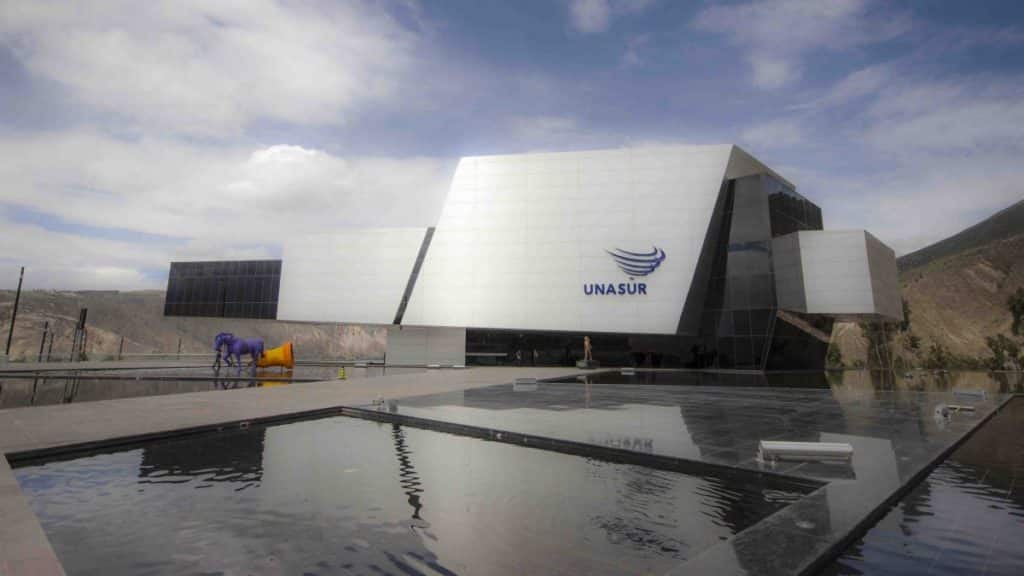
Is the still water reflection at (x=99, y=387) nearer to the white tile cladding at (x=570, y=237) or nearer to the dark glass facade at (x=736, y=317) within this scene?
the white tile cladding at (x=570, y=237)

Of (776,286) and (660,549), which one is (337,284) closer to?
(776,286)

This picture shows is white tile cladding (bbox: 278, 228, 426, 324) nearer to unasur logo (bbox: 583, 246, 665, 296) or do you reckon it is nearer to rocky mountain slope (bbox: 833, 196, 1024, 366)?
unasur logo (bbox: 583, 246, 665, 296)

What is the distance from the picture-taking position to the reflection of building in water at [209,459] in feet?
20.4

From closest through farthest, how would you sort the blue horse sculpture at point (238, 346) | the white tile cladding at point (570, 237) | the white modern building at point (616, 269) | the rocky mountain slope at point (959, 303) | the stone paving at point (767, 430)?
the stone paving at point (767, 430) < the blue horse sculpture at point (238, 346) < the white modern building at point (616, 269) < the white tile cladding at point (570, 237) < the rocky mountain slope at point (959, 303)

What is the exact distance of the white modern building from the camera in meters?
30.6

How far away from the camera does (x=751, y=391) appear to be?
57.1 feet

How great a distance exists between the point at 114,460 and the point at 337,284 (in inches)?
1298

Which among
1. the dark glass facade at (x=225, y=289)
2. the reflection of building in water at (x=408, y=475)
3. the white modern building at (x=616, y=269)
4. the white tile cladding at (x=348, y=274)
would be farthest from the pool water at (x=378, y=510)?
the dark glass facade at (x=225, y=289)

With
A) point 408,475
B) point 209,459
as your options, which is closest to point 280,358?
point 209,459

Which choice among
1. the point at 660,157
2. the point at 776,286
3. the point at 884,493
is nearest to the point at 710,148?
the point at 660,157

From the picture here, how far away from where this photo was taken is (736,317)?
1200 inches

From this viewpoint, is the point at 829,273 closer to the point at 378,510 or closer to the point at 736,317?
the point at 736,317

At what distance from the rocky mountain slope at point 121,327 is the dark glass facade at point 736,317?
6170cm

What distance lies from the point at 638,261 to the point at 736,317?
658 cm
